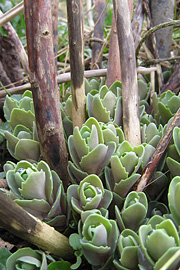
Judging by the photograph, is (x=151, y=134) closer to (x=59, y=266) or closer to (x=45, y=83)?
(x=45, y=83)

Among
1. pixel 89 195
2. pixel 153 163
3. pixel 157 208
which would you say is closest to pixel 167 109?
pixel 153 163

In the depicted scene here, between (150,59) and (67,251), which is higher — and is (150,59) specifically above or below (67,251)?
above

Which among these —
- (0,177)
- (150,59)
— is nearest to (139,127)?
(0,177)

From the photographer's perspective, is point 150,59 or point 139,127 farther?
point 150,59

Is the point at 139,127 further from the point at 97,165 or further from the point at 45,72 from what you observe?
the point at 45,72

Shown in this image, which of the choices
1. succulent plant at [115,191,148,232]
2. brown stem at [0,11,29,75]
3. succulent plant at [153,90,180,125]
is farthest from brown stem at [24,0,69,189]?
brown stem at [0,11,29,75]

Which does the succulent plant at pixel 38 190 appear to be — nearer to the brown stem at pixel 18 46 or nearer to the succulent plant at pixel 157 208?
the succulent plant at pixel 157 208
